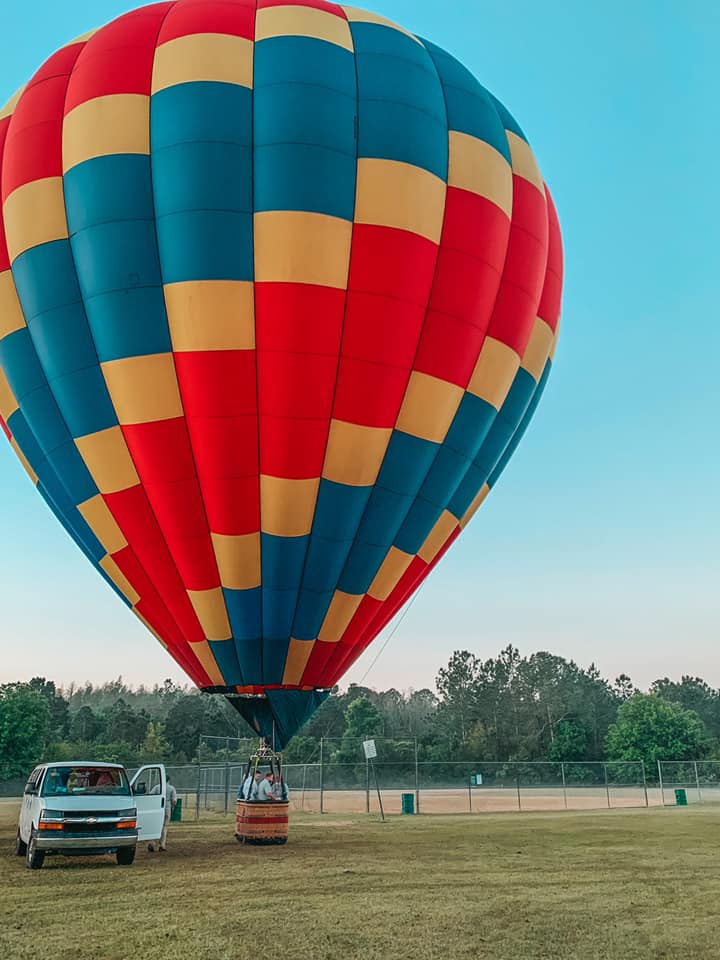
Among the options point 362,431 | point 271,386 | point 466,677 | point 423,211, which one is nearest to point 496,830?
point 362,431

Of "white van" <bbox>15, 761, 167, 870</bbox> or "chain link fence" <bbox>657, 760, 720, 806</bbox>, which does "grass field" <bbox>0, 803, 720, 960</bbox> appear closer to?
"white van" <bbox>15, 761, 167, 870</bbox>

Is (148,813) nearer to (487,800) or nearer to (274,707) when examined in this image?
(274,707)

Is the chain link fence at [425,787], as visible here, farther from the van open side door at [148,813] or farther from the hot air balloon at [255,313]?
the hot air balloon at [255,313]

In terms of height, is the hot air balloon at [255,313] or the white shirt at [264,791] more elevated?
the hot air balloon at [255,313]

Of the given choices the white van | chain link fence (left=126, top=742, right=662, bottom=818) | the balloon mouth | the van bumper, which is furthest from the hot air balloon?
chain link fence (left=126, top=742, right=662, bottom=818)

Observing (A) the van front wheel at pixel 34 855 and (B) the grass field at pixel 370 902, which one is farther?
(A) the van front wheel at pixel 34 855

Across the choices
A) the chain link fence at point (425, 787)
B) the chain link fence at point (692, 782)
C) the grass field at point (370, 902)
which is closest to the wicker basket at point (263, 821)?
the grass field at point (370, 902)

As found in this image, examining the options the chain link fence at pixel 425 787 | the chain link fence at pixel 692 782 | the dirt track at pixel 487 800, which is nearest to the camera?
the chain link fence at pixel 425 787

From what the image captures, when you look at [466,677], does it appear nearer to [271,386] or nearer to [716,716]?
[716,716]
